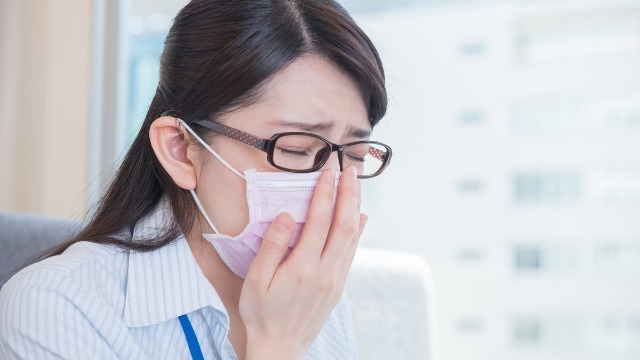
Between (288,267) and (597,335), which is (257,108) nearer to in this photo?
(288,267)

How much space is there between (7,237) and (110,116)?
3.76 ft

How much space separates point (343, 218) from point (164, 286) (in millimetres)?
317

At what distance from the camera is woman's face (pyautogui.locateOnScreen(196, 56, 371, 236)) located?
3.57 feet

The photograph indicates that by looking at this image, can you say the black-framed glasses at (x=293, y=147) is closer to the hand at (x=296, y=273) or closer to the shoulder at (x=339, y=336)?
the hand at (x=296, y=273)

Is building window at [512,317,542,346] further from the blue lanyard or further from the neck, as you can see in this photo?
the blue lanyard

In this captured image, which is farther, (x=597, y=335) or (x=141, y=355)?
(x=597, y=335)

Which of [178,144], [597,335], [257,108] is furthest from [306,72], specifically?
[597,335]

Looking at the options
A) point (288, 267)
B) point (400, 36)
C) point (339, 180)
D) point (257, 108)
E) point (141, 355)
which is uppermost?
point (400, 36)

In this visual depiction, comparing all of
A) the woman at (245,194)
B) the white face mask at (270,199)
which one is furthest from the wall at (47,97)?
the white face mask at (270,199)

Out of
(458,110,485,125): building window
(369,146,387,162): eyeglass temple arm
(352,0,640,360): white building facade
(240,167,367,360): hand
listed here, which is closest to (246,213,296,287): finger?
(240,167,367,360): hand

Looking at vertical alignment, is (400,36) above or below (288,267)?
above

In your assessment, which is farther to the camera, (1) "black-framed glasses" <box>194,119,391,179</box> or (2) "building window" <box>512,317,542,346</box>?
(2) "building window" <box>512,317,542,346</box>

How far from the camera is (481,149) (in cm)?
225

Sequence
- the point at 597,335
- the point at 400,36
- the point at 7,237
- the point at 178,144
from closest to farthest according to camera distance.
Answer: the point at 178,144 → the point at 7,237 → the point at 597,335 → the point at 400,36
